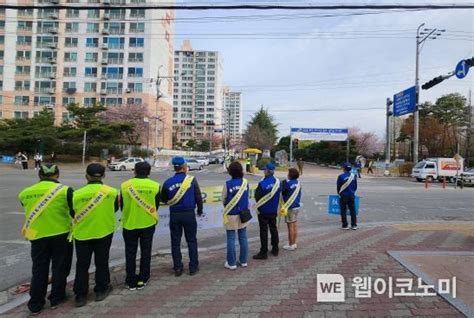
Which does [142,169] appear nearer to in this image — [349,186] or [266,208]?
[266,208]

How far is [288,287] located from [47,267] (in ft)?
9.83

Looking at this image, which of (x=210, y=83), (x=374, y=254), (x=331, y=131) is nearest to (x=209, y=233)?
(x=374, y=254)

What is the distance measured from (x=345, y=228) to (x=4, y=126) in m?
55.3

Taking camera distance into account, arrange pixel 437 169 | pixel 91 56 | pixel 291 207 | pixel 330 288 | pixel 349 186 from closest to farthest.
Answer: pixel 330 288 < pixel 291 207 < pixel 349 186 < pixel 437 169 < pixel 91 56

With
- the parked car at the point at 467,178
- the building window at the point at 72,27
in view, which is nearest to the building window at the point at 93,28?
the building window at the point at 72,27

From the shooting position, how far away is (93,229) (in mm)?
4945

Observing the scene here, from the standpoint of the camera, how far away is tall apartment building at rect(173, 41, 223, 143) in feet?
379

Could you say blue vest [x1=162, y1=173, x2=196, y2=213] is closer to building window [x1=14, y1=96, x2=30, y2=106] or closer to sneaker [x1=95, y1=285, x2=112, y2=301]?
sneaker [x1=95, y1=285, x2=112, y2=301]

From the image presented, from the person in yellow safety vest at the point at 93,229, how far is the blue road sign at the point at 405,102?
33673mm

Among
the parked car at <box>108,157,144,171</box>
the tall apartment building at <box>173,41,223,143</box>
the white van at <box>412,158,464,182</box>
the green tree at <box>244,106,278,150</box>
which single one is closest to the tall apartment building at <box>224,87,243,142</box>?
Answer: the tall apartment building at <box>173,41,223,143</box>

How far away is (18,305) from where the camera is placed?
493 centimetres

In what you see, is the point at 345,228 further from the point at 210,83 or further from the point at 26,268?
Answer: the point at 210,83

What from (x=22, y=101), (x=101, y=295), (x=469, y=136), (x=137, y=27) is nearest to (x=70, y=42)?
(x=137, y=27)

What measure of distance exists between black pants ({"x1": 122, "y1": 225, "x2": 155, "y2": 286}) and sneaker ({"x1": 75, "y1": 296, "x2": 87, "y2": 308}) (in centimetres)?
65
